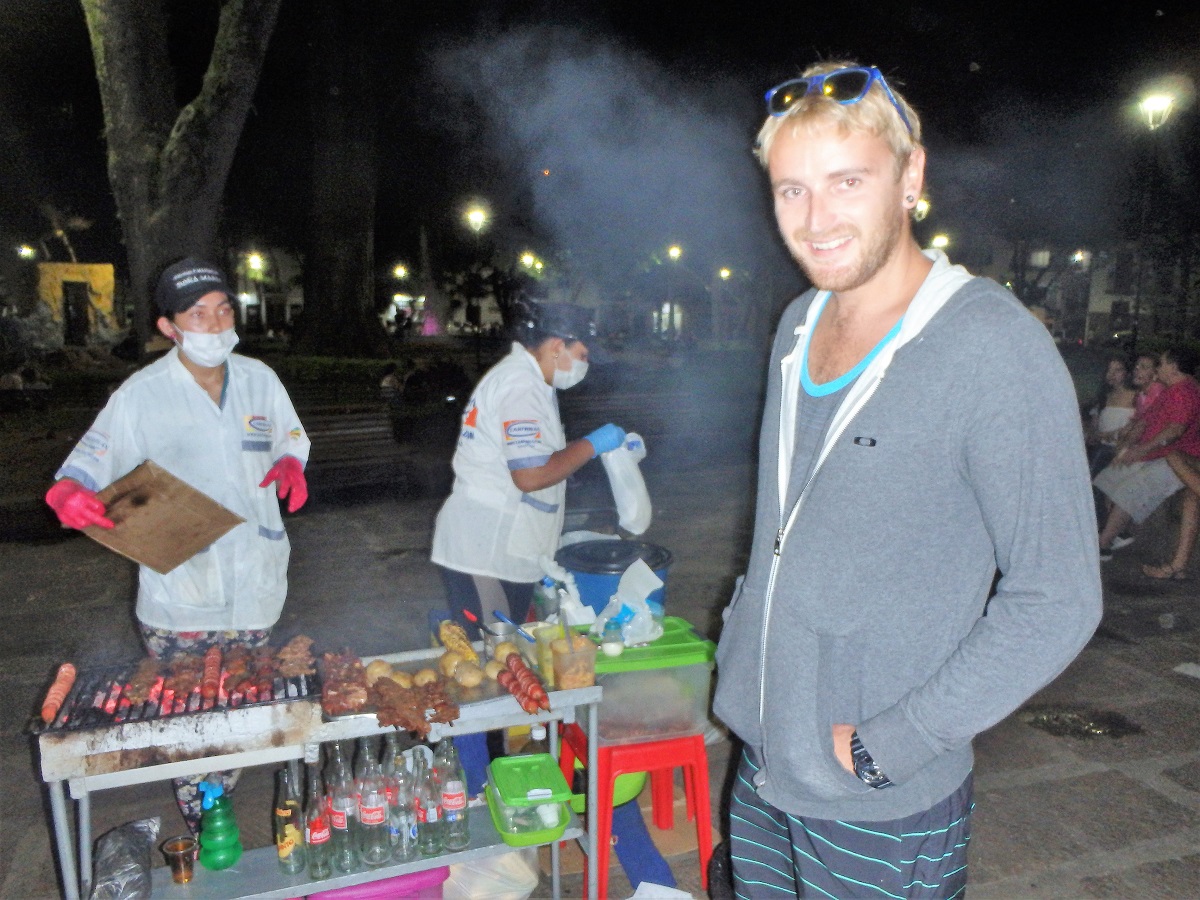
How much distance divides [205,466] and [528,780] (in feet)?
5.11

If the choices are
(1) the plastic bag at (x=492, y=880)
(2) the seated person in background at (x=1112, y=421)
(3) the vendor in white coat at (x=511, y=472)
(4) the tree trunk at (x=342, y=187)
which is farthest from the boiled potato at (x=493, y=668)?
(4) the tree trunk at (x=342, y=187)

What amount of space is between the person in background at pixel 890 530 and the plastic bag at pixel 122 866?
6.28 ft

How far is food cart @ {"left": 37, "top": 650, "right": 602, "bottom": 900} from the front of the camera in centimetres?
226

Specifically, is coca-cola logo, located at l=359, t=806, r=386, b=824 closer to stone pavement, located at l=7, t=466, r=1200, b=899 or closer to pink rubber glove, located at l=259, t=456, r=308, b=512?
stone pavement, located at l=7, t=466, r=1200, b=899

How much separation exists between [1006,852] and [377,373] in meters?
12.3

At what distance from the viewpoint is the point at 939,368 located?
1345 millimetres

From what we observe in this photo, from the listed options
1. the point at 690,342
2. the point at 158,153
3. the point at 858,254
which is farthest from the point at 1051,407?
the point at 690,342

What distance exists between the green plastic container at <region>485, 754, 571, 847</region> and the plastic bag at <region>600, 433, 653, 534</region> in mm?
1237

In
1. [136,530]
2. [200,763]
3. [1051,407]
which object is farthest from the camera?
[136,530]

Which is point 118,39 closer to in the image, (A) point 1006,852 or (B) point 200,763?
(B) point 200,763

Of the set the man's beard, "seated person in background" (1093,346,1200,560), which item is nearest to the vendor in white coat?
the man's beard

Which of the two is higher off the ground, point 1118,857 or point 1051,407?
point 1051,407

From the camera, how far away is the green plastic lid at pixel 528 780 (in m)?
2.70

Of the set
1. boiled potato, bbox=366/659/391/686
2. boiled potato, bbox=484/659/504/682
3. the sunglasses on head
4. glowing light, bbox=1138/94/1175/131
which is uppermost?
glowing light, bbox=1138/94/1175/131
